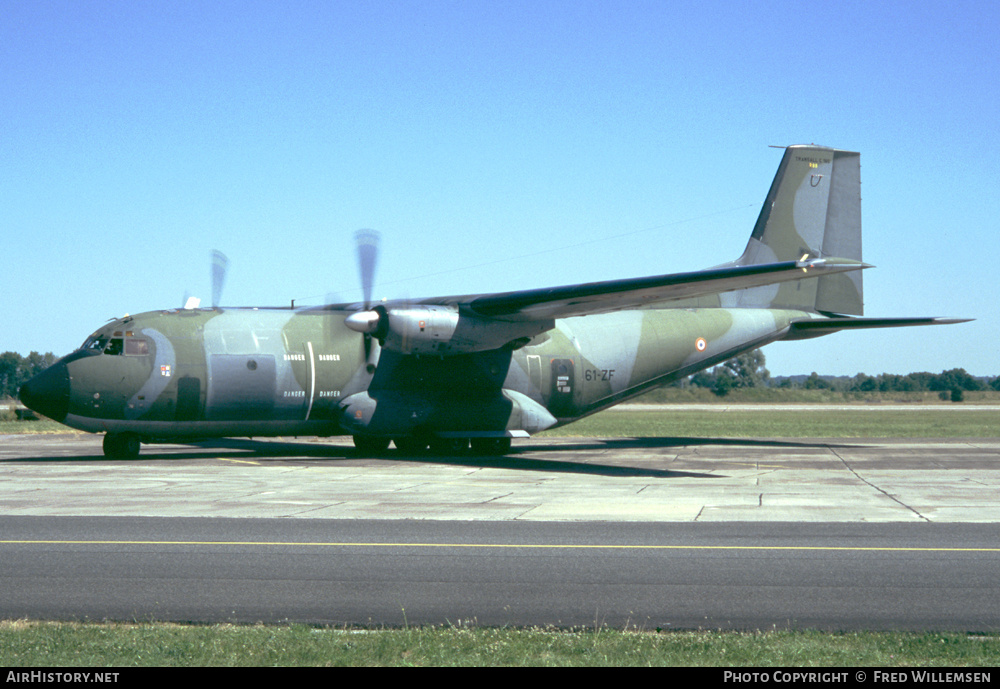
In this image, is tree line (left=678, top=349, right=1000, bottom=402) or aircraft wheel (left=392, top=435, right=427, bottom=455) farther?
tree line (left=678, top=349, right=1000, bottom=402)

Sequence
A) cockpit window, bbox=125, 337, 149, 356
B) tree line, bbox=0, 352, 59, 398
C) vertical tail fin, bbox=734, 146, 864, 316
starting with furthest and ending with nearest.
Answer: tree line, bbox=0, 352, 59, 398, vertical tail fin, bbox=734, 146, 864, 316, cockpit window, bbox=125, 337, 149, 356

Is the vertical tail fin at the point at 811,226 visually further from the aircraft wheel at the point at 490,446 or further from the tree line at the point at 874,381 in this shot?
the tree line at the point at 874,381

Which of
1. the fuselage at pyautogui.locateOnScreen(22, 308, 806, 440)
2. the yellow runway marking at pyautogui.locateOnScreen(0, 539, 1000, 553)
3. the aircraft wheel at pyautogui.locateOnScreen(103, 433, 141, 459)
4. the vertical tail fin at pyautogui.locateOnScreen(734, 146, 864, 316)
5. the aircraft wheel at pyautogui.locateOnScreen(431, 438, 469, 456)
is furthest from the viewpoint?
the vertical tail fin at pyautogui.locateOnScreen(734, 146, 864, 316)

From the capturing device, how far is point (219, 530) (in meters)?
12.2

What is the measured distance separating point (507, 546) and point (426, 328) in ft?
41.1

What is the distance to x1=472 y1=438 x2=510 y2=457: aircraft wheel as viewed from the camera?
85.7 feet

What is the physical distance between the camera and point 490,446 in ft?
85.9

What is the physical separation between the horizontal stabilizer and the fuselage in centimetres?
129

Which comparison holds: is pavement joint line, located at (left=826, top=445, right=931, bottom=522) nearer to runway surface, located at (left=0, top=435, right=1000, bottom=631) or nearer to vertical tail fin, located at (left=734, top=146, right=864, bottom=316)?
runway surface, located at (left=0, top=435, right=1000, bottom=631)

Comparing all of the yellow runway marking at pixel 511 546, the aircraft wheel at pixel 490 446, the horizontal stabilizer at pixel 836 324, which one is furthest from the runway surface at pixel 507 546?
the horizontal stabilizer at pixel 836 324

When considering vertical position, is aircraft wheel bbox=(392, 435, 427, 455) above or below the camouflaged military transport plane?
below
